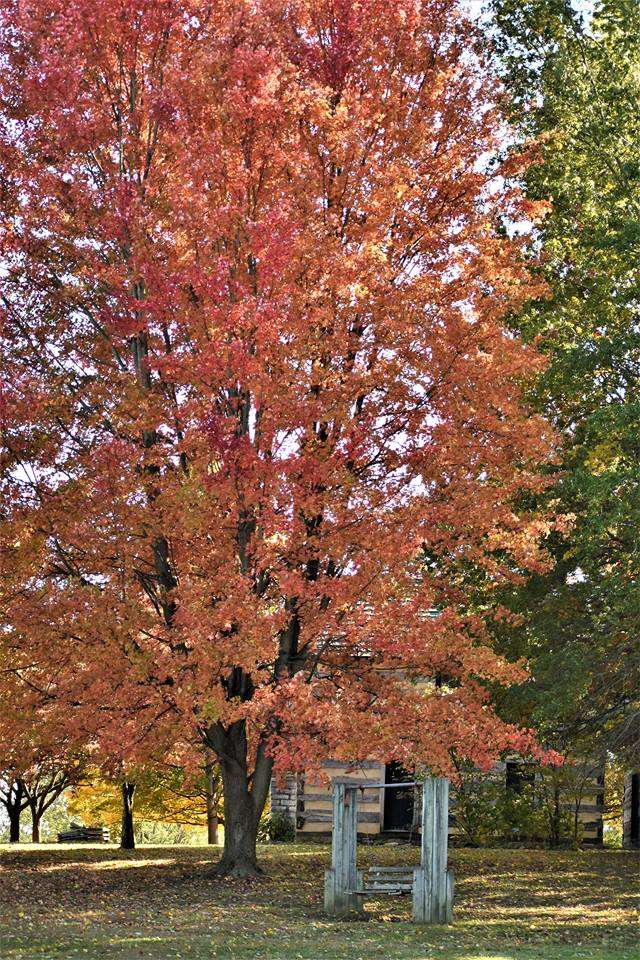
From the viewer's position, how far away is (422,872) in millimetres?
15508

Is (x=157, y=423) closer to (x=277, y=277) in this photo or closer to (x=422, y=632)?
(x=277, y=277)

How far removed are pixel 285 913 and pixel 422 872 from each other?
77.9 inches

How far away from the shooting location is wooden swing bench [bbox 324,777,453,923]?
15453mm

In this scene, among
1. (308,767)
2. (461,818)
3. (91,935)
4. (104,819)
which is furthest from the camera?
(104,819)

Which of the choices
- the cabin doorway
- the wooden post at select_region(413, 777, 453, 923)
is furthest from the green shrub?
the wooden post at select_region(413, 777, 453, 923)

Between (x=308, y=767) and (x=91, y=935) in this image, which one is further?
(x=308, y=767)

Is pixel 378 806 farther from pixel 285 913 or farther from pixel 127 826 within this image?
pixel 285 913

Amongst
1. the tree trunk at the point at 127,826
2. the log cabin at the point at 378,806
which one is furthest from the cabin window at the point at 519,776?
the tree trunk at the point at 127,826

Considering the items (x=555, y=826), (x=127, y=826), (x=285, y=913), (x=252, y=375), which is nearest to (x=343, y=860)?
(x=285, y=913)

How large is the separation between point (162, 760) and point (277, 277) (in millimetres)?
8376

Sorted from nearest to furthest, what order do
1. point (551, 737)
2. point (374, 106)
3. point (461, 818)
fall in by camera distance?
point (374, 106)
point (551, 737)
point (461, 818)

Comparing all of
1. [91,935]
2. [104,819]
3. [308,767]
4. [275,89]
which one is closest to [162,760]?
[308,767]

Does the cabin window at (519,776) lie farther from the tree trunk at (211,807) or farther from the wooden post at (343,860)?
the wooden post at (343,860)

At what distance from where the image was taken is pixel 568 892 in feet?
63.7
